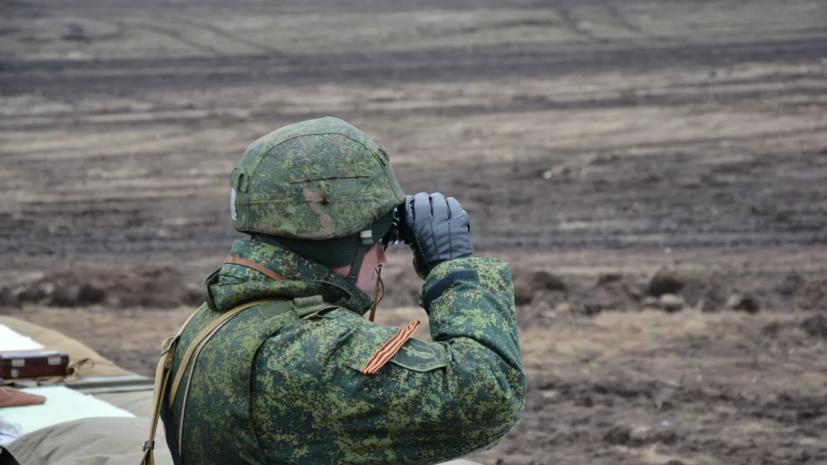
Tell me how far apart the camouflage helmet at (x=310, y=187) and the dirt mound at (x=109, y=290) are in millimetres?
6138

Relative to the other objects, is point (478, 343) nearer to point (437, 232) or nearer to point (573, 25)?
point (437, 232)

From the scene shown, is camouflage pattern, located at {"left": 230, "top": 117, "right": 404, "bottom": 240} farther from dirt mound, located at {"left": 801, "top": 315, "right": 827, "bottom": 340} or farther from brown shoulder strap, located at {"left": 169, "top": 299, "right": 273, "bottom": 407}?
dirt mound, located at {"left": 801, "top": 315, "right": 827, "bottom": 340}

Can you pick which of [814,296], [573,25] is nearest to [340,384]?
[814,296]

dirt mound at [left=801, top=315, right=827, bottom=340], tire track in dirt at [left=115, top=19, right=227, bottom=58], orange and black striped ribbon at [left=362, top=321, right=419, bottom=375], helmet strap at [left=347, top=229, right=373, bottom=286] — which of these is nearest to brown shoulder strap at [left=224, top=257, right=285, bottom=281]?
helmet strap at [left=347, top=229, right=373, bottom=286]

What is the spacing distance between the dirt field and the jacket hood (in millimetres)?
3217

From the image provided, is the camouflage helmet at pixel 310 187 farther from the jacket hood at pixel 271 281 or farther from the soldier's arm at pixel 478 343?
the soldier's arm at pixel 478 343

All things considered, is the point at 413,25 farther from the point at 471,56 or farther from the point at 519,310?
the point at 519,310

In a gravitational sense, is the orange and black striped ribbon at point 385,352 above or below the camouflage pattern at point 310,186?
below

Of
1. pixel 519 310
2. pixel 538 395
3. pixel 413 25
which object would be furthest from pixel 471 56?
pixel 538 395

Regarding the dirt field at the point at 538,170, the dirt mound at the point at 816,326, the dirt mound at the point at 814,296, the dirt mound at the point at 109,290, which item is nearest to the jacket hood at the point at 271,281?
the dirt field at the point at 538,170

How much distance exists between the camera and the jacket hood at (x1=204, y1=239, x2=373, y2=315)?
1.95 m

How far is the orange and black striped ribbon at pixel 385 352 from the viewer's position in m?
1.81

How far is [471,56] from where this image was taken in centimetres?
1477

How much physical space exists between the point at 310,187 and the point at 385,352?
15.4 inches
